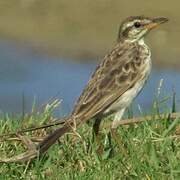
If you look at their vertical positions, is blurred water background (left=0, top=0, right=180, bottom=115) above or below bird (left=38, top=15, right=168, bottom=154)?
above

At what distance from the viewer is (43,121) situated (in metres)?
9.44

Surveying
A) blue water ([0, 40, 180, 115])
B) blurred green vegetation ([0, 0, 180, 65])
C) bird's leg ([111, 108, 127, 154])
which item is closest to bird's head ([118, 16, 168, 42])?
bird's leg ([111, 108, 127, 154])

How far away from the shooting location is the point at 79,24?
899 inches

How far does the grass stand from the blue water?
4234 mm

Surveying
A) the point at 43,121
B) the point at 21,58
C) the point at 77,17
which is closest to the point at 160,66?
the point at 21,58

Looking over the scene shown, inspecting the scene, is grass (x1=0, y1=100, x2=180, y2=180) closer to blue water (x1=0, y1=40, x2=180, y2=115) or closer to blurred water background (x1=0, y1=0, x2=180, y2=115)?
blue water (x1=0, y1=40, x2=180, y2=115)

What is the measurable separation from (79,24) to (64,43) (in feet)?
4.39

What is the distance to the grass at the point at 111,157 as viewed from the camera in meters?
7.91

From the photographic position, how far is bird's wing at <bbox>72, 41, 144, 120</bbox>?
8672 millimetres

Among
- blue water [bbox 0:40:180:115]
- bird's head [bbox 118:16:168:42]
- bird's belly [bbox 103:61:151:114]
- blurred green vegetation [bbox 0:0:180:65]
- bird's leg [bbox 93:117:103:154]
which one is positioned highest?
blurred green vegetation [bbox 0:0:180:65]

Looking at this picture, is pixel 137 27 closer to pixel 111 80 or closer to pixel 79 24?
pixel 111 80

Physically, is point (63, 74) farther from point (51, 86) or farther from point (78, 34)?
point (78, 34)

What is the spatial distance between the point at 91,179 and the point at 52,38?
573 inches

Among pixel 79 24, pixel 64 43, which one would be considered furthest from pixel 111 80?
pixel 79 24
